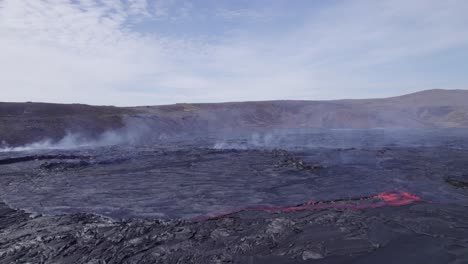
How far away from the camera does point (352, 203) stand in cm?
993

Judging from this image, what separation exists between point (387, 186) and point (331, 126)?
56018 millimetres

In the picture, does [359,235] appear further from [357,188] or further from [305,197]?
[357,188]

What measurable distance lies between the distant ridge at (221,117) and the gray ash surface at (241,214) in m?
28.4

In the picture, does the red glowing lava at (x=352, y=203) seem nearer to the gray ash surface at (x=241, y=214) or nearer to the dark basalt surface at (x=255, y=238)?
the gray ash surface at (x=241, y=214)

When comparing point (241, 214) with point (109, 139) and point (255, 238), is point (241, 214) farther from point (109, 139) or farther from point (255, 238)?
point (109, 139)

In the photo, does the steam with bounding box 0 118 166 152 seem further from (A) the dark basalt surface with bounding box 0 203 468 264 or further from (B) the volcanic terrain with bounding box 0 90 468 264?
(A) the dark basalt surface with bounding box 0 203 468 264

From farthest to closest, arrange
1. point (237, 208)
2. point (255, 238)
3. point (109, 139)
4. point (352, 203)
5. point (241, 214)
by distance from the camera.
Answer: point (109, 139), point (352, 203), point (237, 208), point (241, 214), point (255, 238)

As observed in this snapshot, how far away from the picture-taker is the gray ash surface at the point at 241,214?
6.81 meters

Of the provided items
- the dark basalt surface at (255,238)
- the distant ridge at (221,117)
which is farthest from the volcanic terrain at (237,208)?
the distant ridge at (221,117)

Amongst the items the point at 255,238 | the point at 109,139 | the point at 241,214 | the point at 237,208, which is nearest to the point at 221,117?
the point at 109,139

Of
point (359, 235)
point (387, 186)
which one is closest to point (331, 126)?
point (387, 186)

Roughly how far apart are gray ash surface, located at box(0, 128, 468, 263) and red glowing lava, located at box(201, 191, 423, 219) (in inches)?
1.2

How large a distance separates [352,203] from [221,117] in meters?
63.1

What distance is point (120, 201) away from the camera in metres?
11.0
